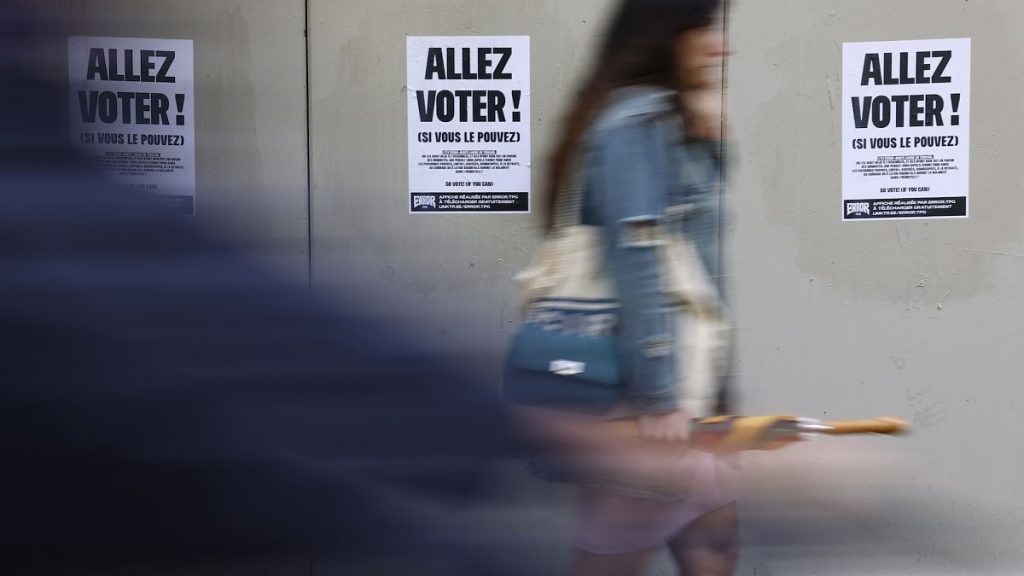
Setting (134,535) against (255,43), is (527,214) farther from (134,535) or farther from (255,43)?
(134,535)

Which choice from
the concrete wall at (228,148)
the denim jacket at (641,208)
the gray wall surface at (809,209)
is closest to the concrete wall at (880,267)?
the gray wall surface at (809,209)

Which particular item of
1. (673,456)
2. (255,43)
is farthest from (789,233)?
(673,456)

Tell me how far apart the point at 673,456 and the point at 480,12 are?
317cm

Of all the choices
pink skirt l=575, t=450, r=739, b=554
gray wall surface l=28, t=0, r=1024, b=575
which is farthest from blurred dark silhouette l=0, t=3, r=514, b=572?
gray wall surface l=28, t=0, r=1024, b=575

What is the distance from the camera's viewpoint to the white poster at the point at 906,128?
4.97 m

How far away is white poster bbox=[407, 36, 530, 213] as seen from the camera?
16.2ft

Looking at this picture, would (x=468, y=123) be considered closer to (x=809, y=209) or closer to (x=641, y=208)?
(x=809, y=209)

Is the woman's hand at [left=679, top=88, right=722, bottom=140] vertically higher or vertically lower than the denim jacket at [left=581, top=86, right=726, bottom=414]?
higher

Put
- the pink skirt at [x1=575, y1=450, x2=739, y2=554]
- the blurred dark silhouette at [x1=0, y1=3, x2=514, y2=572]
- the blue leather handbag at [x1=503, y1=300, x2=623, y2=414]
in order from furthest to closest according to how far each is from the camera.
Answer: the blue leather handbag at [x1=503, y1=300, x2=623, y2=414] → the pink skirt at [x1=575, y1=450, x2=739, y2=554] → the blurred dark silhouette at [x1=0, y1=3, x2=514, y2=572]

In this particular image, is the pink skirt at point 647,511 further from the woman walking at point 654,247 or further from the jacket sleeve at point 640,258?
the jacket sleeve at point 640,258

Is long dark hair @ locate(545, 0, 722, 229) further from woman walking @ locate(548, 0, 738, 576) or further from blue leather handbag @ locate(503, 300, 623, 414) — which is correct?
blue leather handbag @ locate(503, 300, 623, 414)

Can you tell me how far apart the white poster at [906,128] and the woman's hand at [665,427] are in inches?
121

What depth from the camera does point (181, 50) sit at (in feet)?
7.09

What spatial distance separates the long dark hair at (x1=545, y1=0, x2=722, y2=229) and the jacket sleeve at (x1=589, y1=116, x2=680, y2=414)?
0.15m
